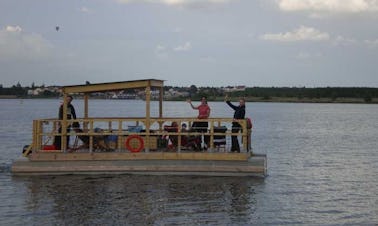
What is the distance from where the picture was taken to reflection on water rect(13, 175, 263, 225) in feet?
42.8

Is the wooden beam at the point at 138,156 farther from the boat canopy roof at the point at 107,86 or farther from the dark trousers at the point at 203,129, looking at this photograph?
the boat canopy roof at the point at 107,86

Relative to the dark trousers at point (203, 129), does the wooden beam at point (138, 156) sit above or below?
below

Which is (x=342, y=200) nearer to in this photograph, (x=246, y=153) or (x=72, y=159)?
(x=246, y=153)

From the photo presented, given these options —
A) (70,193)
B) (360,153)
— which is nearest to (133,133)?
(70,193)

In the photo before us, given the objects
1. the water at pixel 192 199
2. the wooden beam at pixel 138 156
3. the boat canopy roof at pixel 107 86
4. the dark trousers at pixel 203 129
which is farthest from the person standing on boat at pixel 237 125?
the boat canopy roof at pixel 107 86

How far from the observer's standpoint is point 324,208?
14.6 m

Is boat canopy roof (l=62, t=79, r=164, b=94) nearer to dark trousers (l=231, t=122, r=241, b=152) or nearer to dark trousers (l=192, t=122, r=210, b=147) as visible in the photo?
dark trousers (l=192, t=122, r=210, b=147)

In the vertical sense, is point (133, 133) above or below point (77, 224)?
above

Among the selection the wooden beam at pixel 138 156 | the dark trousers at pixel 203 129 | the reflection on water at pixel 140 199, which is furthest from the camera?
the dark trousers at pixel 203 129

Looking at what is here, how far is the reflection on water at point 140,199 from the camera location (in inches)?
513

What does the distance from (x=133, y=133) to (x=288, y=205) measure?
5515 mm

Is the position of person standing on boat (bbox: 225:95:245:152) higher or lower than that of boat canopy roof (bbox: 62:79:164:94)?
lower

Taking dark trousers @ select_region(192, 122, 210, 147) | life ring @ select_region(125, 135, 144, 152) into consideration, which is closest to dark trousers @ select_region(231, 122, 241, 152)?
dark trousers @ select_region(192, 122, 210, 147)

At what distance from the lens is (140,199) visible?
15.0m
